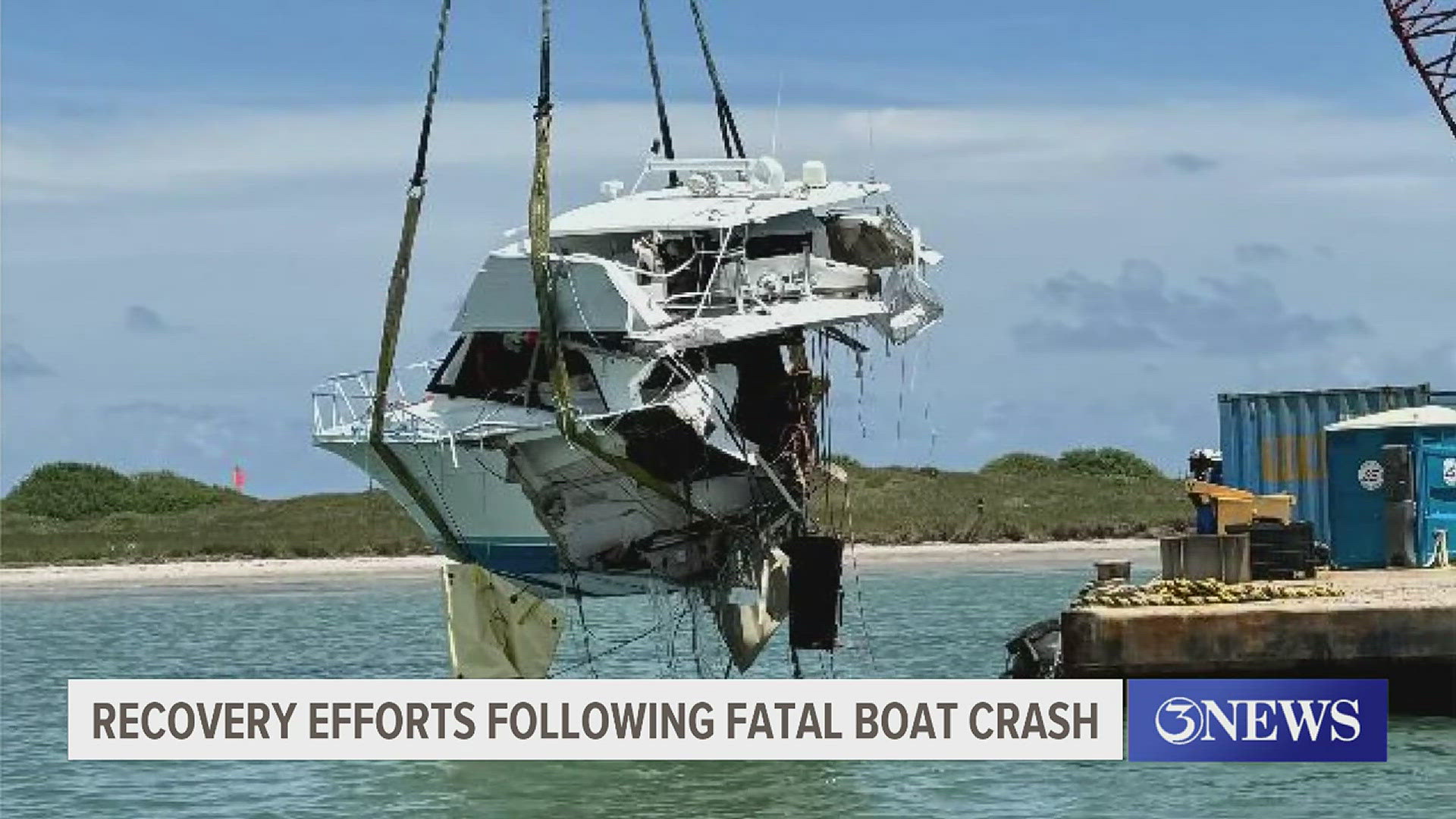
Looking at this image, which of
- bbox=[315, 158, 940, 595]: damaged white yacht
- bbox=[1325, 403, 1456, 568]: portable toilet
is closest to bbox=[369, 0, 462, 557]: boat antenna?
bbox=[315, 158, 940, 595]: damaged white yacht

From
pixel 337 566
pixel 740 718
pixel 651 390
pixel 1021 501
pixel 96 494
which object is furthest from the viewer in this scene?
pixel 96 494

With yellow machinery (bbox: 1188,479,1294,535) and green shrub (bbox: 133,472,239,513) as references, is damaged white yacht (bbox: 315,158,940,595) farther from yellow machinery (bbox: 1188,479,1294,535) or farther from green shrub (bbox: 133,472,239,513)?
green shrub (bbox: 133,472,239,513)

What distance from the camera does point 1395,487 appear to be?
111ft

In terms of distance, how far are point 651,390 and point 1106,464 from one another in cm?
6420

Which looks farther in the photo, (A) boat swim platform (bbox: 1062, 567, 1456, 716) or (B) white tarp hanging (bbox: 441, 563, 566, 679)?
(B) white tarp hanging (bbox: 441, 563, 566, 679)

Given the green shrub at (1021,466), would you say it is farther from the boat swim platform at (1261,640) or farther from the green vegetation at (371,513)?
the boat swim platform at (1261,640)

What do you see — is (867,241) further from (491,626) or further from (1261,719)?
(1261,719)

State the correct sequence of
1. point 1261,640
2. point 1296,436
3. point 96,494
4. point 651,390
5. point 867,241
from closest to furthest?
point 1261,640 < point 651,390 < point 867,241 < point 1296,436 < point 96,494

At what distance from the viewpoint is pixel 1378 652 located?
86.0 ft

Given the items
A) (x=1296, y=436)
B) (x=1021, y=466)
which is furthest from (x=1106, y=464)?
(x=1296, y=436)

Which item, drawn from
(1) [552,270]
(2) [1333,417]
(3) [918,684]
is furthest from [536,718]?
(2) [1333,417]

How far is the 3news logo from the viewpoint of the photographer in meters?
24.9

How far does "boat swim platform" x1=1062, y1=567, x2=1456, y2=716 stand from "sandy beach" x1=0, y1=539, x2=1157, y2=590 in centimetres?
4482

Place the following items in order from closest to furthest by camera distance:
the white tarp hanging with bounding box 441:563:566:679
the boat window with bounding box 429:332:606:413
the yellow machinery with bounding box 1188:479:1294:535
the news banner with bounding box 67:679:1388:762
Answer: the news banner with bounding box 67:679:1388:762, the boat window with bounding box 429:332:606:413, the white tarp hanging with bounding box 441:563:566:679, the yellow machinery with bounding box 1188:479:1294:535
